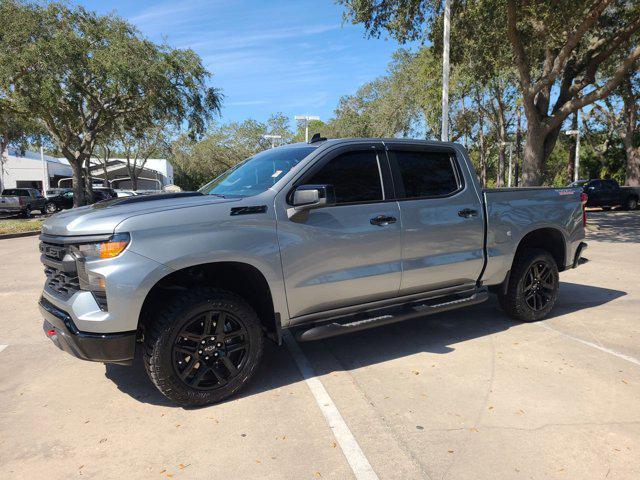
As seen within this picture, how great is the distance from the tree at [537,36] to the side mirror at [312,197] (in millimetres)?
11893

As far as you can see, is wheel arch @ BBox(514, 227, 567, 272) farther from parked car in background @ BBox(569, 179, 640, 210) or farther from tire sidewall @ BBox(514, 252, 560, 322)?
parked car in background @ BBox(569, 179, 640, 210)

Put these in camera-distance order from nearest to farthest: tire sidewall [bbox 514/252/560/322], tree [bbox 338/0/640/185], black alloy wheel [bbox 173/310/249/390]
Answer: black alloy wheel [bbox 173/310/249/390] → tire sidewall [bbox 514/252/560/322] → tree [bbox 338/0/640/185]

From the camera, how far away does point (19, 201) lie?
82.7ft

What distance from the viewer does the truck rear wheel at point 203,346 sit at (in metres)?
3.32

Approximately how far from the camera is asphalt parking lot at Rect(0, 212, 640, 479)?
110 inches

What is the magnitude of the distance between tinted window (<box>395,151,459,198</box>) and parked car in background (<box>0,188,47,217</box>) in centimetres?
2655

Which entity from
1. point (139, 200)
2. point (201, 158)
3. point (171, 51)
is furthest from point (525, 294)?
point (201, 158)

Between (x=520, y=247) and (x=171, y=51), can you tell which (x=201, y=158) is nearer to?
(x=171, y=51)

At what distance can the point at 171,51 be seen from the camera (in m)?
22.7

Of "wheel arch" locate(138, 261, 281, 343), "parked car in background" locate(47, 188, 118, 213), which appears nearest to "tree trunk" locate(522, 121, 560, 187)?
"wheel arch" locate(138, 261, 281, 343)

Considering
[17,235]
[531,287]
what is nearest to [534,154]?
[531,287]

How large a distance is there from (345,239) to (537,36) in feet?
46.2

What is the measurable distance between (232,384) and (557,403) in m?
2.40

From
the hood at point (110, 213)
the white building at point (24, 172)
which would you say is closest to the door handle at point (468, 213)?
the hood at point (110, 213)
